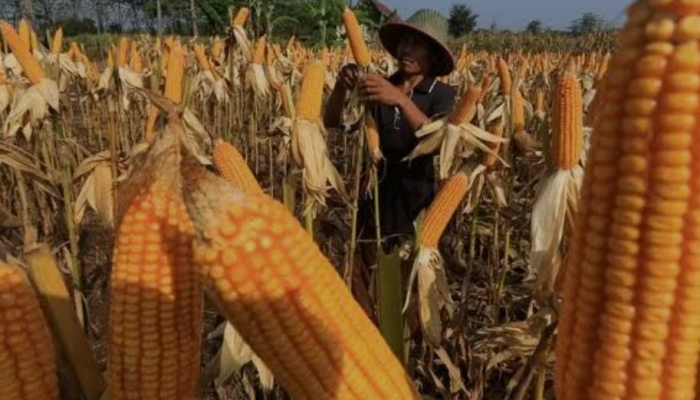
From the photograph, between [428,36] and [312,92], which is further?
[428,36]

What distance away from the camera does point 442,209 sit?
207 centimetres

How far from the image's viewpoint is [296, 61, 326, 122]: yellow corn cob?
236 cm

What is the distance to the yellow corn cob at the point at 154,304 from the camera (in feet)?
3.35

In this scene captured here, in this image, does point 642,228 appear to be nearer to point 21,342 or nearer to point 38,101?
point 21,342

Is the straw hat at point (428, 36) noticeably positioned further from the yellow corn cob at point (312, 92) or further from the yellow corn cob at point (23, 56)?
the yellow corn cob at point (23, 56)

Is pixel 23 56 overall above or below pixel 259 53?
below

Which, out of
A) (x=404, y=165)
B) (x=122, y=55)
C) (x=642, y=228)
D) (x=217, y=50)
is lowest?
(x=404, y=165)

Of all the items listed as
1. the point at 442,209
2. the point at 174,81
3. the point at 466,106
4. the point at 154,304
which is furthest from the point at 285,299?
the point at 174,81

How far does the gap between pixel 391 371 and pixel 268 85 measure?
719 centimetres

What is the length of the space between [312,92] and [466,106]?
779 mm

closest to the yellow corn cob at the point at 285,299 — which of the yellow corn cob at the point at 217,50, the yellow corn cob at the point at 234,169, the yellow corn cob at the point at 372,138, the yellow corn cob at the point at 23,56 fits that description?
the yellow corn cob at the point at 234,169

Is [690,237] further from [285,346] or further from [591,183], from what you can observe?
[285,346]

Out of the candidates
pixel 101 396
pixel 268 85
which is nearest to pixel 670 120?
pixel 101 396

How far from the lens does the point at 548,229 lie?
1.94 m
